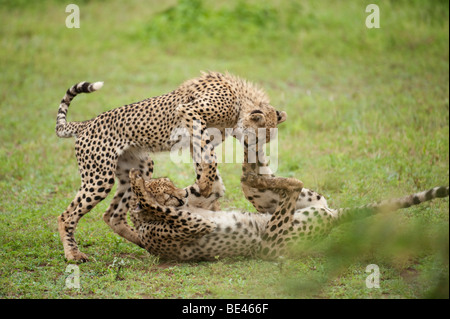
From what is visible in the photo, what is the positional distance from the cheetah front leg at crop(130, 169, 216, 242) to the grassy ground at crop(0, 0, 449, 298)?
0.28 m

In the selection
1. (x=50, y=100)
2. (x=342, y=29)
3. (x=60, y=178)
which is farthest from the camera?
(x=342, y=29)

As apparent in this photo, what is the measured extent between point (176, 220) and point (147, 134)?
1.05 metres

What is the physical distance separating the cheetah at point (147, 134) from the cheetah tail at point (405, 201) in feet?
4.18

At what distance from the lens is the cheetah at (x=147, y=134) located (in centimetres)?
527

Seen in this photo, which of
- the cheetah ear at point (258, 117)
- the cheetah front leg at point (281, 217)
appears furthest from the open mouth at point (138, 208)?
the cheetah ear at point (258, 117)

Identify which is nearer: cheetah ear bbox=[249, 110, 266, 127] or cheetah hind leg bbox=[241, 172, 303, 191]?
cheetah hind leg bbox=[241, 172, 303, 191]

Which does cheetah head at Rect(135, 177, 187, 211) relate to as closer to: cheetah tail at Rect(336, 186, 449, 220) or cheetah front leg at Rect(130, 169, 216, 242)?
cheetah front leg at Rect(130, 169, 216, 242)

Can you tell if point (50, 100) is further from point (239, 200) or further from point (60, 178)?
point (239, 200)

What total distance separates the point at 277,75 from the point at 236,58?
1348 mm

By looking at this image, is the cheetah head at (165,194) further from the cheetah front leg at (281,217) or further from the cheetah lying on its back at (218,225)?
the cheetah front leg at (281,217)

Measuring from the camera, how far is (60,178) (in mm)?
7539

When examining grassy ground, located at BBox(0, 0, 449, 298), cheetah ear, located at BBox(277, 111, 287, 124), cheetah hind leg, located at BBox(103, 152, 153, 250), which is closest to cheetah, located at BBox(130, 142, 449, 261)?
grassy ground, located at BBox(0, 0, 449, 298)

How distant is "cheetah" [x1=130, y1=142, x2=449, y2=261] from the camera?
496 cm

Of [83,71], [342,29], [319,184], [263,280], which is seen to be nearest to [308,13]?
[342,29]
